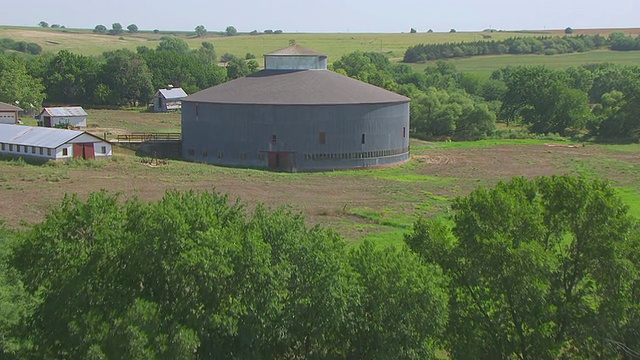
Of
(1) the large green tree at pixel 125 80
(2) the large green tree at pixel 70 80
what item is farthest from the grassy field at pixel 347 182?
(2) the large green tree at pixel 70 80

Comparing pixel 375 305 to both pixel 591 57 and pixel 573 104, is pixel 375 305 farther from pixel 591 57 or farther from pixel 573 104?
pixel 591 57

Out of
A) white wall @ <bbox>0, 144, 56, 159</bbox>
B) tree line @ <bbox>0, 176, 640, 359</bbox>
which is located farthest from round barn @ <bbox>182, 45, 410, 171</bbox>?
tree line @ <bbox>0, 176, 640, 359</bbox>

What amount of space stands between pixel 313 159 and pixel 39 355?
38.1m

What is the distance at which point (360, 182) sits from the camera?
4791 centimetres

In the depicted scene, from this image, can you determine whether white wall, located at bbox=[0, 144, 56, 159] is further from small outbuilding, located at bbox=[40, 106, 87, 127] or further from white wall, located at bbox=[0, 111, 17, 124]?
white wall, located at bbox=[0, 111, 17, 124]

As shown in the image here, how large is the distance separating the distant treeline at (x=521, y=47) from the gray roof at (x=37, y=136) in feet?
413

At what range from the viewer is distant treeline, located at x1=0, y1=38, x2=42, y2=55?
598 ft

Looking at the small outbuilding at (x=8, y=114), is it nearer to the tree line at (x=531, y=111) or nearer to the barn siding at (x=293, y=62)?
the barn siding at (x=293, y=62)

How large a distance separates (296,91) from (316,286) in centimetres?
3955

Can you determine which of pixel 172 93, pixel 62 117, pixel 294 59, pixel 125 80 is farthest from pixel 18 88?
pixel 294 59

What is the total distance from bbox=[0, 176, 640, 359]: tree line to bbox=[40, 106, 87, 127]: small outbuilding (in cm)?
5259

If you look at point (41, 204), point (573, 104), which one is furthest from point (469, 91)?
point (41, 204)

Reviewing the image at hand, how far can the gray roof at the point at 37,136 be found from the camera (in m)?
48.6

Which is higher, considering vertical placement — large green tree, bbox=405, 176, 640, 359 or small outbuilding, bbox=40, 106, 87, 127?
large green tree, bbox=405, 176, 640, 359
